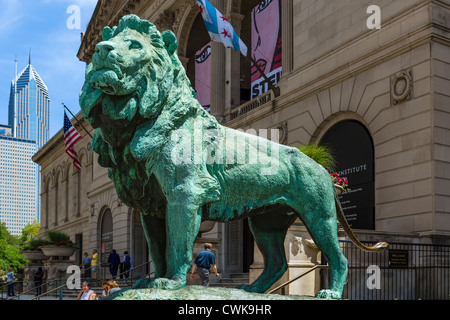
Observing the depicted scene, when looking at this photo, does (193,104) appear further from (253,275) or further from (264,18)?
(264,18)

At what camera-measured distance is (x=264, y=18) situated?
29.3m

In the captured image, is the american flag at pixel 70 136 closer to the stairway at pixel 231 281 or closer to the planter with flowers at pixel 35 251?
the planter with flowers at pixel 35 251

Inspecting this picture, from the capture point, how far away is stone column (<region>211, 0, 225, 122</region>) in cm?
3217

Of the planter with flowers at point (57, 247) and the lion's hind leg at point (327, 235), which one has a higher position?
the lion's hind leg at point (327, 235)

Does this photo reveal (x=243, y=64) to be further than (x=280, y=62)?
Yes

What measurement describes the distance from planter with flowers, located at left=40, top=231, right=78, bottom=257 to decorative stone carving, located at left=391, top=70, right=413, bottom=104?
30.7m

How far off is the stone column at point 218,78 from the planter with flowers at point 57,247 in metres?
18.1

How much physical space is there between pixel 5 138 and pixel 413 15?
195 meters

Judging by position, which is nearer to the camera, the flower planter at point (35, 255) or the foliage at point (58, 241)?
the foliage at point (58, 241)

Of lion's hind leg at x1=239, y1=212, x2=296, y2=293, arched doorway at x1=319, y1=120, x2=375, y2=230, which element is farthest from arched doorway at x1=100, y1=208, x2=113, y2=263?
lion's hind leg at x1=239, y1=212, x2=296, y2=293

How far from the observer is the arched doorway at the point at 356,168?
65.7 feet

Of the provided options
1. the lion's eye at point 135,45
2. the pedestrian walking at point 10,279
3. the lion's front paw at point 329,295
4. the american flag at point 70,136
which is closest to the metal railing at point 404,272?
the lion's front paw at point 329,295

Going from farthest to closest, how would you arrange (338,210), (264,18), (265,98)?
(264,18) < (265,98) < (338,210)
